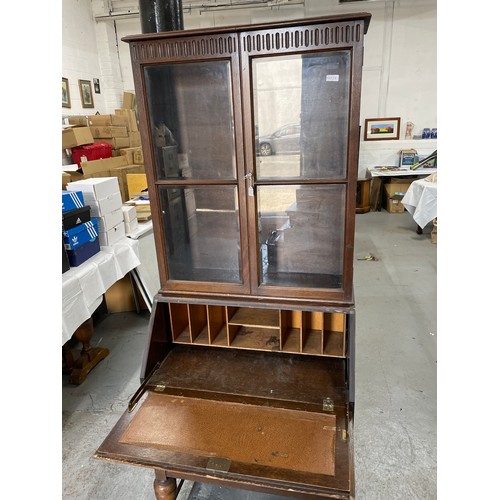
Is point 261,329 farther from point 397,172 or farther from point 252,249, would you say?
point 397,172

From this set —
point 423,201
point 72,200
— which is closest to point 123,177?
point 72,200

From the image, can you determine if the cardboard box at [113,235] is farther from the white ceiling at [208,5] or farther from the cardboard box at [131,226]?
the white ceiling at [208,5]

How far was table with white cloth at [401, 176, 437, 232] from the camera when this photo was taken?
14.0ft

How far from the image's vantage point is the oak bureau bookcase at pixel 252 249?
1070mm

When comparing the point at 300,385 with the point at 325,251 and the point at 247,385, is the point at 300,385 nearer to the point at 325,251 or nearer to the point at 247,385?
the point at 247,385

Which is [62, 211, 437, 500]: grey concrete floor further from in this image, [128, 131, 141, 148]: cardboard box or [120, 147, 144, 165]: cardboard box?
[128, 131, 141, 148]: cardboard box

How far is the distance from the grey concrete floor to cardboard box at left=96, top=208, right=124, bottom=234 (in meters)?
0.84

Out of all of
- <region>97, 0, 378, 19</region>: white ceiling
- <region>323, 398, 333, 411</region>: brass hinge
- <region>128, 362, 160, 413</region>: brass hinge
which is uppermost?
<region>97, 0, 378, 19</region>: white ceiling

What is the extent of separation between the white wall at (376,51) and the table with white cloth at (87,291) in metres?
3.52

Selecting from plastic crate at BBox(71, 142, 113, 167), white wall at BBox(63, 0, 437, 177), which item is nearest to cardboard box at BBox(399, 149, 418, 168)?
white wall at BBox(63, 0, 437, 177)

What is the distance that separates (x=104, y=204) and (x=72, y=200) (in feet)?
0.95

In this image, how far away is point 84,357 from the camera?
239 cm

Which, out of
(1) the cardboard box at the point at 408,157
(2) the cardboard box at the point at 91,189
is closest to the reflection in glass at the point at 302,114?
(2) the cardboard box at the point at 91,189

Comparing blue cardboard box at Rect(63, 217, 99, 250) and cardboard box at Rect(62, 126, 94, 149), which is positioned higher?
cardboard box at Rect(62, 126, 94, 149)
